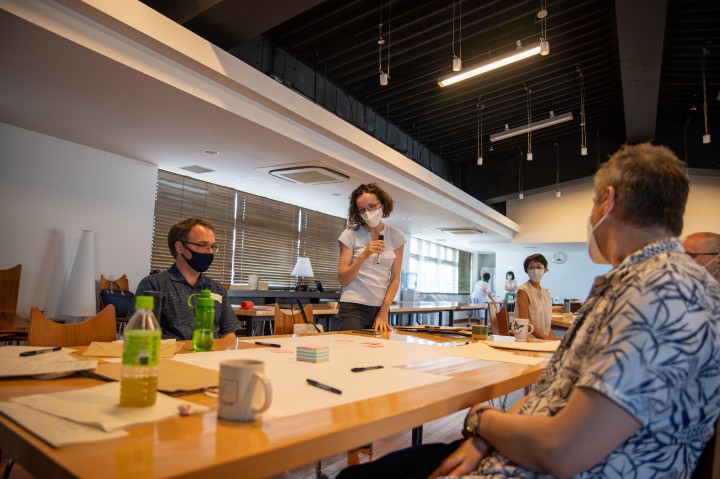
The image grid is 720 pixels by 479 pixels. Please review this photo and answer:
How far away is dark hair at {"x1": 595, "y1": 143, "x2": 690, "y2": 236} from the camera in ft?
2.97

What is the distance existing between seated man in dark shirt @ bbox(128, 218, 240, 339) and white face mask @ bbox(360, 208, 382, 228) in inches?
32.4

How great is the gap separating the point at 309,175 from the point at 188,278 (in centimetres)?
401

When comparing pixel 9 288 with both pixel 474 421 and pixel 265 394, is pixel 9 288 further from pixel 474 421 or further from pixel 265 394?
pixel 474 421

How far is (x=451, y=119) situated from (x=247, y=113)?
16.0 ft

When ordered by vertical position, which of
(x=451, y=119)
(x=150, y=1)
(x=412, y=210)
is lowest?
(x=412, y=210)

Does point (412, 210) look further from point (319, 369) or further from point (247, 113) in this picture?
point (319, 369)

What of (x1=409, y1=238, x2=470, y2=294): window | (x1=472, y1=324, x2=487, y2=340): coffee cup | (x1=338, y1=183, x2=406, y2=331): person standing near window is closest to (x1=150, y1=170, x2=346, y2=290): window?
(x1=409, y1=238, x2=470, y2=294): window

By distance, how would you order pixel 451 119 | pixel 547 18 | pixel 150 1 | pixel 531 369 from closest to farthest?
pixel 531 369 < pixel 150 1 < pixel 547 18 < pixel 451 119

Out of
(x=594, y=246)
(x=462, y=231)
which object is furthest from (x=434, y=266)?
(x=594, y=246)

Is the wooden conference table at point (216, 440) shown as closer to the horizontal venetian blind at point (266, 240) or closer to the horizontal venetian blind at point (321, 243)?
the horizontal venetian blind at point (266, 240)

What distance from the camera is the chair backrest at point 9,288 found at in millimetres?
4402

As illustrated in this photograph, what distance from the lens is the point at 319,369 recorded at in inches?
46.3

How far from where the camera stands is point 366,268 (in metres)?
2.54

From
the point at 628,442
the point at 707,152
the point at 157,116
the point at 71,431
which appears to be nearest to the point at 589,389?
the point at 628,442
